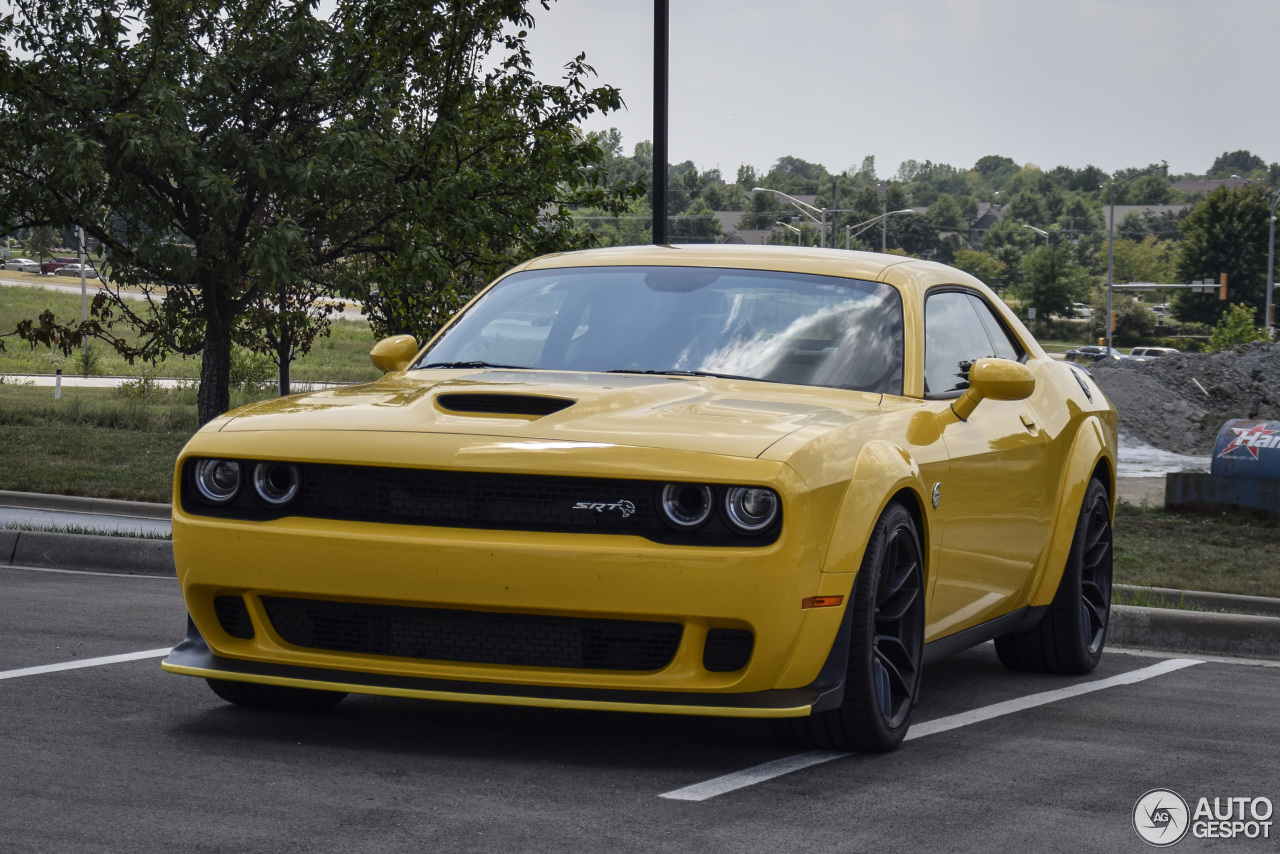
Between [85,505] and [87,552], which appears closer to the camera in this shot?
[87,552]

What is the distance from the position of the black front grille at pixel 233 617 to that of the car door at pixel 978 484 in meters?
2.15

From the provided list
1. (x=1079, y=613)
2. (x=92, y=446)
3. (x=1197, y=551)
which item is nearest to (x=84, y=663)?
(x=1079, y=613)

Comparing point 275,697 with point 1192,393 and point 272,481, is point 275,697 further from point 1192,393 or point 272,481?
point 1192,393

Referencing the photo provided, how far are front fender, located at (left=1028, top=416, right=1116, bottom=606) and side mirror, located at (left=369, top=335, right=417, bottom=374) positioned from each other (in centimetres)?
257

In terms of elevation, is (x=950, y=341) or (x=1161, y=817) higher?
(x=950, y=341)

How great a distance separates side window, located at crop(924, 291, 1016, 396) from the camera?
5.92 metres

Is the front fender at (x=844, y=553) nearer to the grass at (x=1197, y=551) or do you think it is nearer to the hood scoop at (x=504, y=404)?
the hood scoop at (x=504, y=404)

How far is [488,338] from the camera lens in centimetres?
604

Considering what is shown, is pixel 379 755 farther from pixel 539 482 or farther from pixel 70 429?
pixel 70 429

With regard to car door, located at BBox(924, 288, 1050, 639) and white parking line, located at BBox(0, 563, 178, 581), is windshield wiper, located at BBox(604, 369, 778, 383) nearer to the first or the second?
car door, located at BBox(924, 288, 1050, 639)

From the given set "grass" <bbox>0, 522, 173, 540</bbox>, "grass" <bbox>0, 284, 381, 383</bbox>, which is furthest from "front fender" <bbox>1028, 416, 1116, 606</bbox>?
A: "grass" <bbox>0, 284, 381, 383</bbox>

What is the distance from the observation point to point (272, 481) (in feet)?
15.6

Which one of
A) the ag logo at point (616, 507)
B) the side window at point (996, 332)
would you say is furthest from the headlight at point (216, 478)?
the side window at point (996, 332)

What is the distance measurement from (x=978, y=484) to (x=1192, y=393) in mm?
29924
